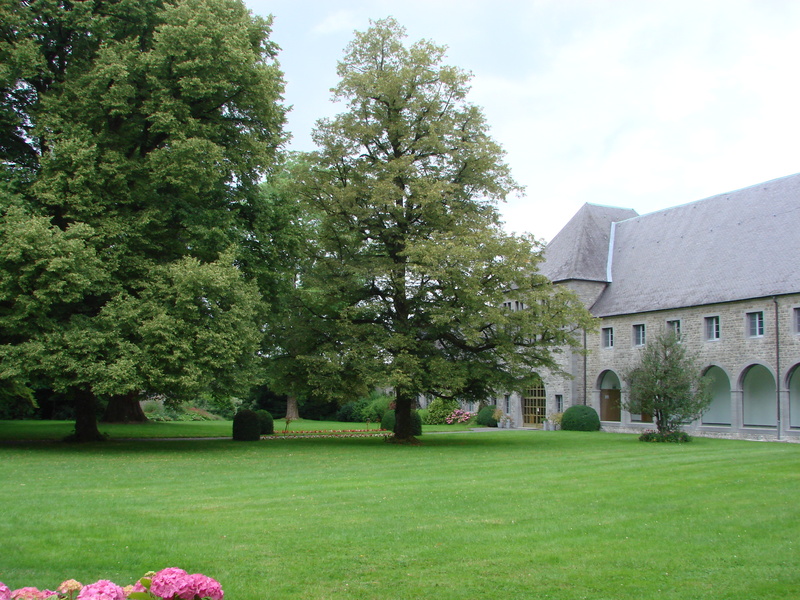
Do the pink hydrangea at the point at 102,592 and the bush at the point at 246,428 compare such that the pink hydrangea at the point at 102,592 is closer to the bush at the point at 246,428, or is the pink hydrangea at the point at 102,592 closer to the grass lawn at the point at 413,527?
the grass lawn at the point at 413,527

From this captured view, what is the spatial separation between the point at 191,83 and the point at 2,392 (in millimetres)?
10036

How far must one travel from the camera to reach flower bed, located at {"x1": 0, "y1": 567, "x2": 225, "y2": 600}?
12.8ft

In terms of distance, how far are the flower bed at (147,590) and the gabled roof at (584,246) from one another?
1449 inches

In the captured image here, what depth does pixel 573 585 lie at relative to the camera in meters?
7.04

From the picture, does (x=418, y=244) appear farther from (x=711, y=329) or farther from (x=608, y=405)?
(x=608, y=405)

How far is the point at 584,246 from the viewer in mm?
41156

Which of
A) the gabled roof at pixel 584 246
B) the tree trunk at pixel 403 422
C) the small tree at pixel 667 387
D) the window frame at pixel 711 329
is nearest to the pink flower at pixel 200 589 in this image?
the tree trunk at pixel 403 422

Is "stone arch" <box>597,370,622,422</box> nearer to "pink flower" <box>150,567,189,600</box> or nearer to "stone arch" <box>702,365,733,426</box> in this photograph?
"stone arch" <box>702,365,733,426</box>

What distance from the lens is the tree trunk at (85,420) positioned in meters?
24.1

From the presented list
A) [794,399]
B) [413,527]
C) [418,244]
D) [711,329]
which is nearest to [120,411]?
[418,244]

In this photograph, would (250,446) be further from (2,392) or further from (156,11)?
(156,11)

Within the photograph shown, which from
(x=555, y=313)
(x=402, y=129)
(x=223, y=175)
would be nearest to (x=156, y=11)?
(x=223, y=175)

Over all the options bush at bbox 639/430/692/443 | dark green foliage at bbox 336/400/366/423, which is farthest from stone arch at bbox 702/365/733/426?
dark green foliage at bbox 336/400/366/423

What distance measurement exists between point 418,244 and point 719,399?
20.9 m
